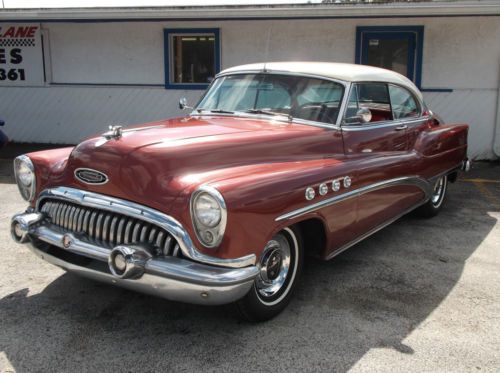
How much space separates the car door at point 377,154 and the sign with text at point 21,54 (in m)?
8.20

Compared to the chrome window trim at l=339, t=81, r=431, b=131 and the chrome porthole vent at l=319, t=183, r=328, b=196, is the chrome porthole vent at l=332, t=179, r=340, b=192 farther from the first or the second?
the chrome window trim at l=339, t=81, r=431, b=131

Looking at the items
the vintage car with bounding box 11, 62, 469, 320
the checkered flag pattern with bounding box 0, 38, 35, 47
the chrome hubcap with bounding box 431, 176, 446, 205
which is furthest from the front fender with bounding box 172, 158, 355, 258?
the checkered flag pattern with bounding box 0, 38, 35, 47

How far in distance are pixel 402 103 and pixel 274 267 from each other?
2617 millimetres

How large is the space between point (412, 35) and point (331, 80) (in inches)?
232

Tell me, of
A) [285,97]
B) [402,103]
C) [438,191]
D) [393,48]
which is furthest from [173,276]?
[393,48]

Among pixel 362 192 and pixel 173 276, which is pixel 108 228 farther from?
pixel 362 192

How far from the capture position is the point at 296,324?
318cm

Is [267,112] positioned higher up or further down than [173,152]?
higher up

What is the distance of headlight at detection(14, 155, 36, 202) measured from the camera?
11.7 feet

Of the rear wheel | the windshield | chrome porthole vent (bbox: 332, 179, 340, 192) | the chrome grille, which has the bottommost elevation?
the rear wheel

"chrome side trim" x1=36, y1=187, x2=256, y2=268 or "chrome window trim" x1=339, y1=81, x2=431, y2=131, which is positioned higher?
"chrome window trim" x1=339, y1=81, x2=431, y2=131

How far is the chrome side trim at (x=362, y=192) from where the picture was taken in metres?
3.07

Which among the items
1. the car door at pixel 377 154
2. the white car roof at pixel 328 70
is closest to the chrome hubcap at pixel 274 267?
the car door at pixel 377 154

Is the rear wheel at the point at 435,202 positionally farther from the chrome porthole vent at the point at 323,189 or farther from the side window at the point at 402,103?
the chrome porthole vent at the point at 323,189
